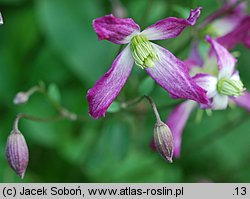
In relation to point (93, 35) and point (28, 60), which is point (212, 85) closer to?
point (93, 35)

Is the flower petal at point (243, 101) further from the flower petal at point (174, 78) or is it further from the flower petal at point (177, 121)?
the flower petal at point (174, 78)

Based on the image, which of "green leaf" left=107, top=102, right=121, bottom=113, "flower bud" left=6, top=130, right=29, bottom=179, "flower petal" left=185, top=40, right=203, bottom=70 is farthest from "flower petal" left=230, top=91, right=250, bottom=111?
"flower bud" left=6, top=130, right=29, bottom=179

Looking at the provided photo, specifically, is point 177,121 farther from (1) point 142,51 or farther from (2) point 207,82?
(1) point 142,51

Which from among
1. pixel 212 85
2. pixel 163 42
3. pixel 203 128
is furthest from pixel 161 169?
pixel 212 85

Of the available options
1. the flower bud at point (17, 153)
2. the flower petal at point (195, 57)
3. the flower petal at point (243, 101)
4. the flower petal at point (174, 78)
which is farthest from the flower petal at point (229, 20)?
the flower bud at point (17, 153)

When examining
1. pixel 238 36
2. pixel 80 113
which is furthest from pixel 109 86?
pixel 80 113

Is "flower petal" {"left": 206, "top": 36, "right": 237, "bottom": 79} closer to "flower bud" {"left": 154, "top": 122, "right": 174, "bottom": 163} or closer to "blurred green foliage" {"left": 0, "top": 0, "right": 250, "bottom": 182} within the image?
"flower bud" {"left": 154, "top": 122, "right": 174, "bottom": 163}
